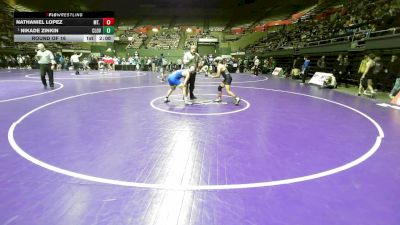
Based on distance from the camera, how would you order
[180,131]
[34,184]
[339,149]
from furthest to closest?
[180,131] < [339,149] < [34,184]

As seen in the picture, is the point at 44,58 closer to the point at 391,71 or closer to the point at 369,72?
the point at 369,72

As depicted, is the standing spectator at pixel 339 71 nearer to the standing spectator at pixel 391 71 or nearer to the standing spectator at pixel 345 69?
the standing spectator at pixel 345 69

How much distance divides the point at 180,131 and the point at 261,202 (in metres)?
→ 3.23

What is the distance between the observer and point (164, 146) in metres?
5.27

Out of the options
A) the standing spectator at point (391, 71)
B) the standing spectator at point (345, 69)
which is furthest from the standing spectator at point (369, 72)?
the standing spectator at point (345, 69)

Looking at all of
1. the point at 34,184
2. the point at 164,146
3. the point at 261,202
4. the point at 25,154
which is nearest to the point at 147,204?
the point at 261,202

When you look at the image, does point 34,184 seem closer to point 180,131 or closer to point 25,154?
point 25,154
